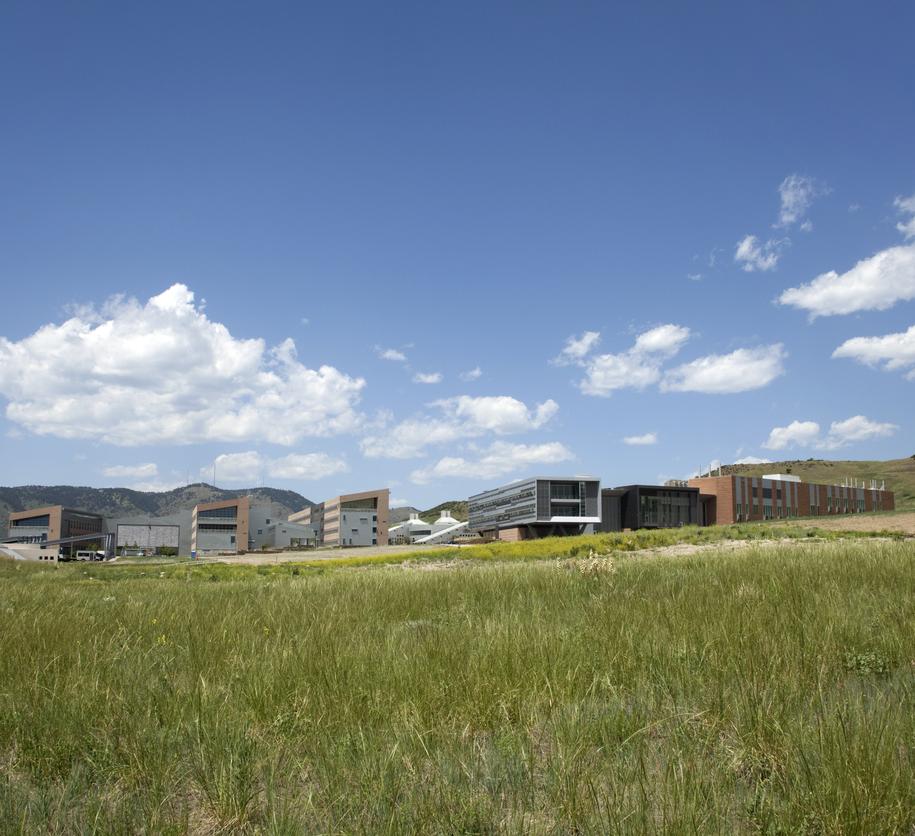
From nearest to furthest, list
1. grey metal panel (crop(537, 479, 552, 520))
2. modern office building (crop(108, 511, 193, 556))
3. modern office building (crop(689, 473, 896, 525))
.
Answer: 1. grey metal panel (crop(537, 479, 552, 520))
2. modern office building (crop(689, 473, 896, 525))
3. modern office building (crop(108, 511, 193, 556))

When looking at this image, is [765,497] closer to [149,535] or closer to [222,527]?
[222,527]

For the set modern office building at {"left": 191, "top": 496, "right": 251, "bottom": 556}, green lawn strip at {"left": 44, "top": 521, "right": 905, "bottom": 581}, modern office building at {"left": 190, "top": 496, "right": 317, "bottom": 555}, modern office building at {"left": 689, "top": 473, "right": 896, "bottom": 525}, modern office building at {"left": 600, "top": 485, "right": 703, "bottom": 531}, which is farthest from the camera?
modern office building at {"left": 191, "top": 496, "right": 251, "bottom": 556}

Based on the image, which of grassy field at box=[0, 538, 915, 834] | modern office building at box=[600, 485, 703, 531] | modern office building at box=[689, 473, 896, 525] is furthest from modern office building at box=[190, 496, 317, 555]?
grassy field at box=[0, 538, 915, 834]

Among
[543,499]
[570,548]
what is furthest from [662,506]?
[570,548]

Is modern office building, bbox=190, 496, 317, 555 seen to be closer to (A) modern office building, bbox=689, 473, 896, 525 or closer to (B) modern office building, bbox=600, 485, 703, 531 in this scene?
(B) modern office building, bbox=600, 485, 703, 531

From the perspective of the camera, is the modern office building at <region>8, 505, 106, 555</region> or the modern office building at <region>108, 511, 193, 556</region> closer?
the modern office building at <region>108, 511, 193, 556</region>

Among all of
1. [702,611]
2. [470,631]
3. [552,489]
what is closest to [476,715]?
[470,631]

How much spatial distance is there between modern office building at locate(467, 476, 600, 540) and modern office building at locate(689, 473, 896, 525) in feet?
63.1

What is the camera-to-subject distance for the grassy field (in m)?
2.70

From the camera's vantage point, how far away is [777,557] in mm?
12391

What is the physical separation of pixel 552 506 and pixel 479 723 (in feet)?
321

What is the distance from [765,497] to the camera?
108m

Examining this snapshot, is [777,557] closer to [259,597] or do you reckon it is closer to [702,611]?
[702,611]

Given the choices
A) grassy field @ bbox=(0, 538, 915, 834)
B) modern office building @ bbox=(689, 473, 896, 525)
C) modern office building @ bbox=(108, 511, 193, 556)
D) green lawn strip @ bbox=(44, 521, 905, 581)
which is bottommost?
modern office building @ bbox=(108, 511, 193, 556)
